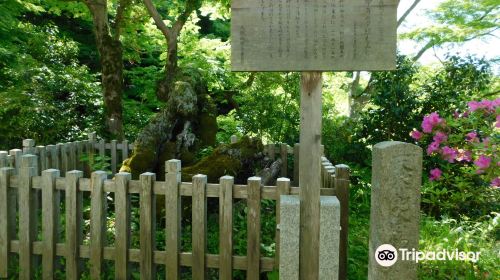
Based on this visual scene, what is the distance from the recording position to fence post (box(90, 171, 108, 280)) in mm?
3963

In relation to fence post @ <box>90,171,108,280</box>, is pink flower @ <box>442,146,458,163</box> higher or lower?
higher

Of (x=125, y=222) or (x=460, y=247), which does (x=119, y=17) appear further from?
(x=460, y=247)

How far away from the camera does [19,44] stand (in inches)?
457

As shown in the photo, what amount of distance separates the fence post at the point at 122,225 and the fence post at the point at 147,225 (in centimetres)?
14

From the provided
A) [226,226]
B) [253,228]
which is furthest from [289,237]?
[226,226]

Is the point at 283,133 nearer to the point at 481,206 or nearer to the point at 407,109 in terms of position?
the point at 407,109

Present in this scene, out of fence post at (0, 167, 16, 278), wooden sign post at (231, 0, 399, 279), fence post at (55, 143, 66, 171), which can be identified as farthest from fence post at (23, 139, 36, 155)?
wooden sign post at (231, 0, 399, 279)

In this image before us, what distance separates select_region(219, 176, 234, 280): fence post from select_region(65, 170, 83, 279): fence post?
1.37m

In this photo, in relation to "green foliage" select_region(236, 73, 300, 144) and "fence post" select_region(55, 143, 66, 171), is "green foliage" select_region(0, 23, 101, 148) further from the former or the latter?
"green foliage" select_region(236, 73, 300, 144)

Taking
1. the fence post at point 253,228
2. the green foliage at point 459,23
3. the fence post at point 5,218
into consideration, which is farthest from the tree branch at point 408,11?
the fence post at point 5,218

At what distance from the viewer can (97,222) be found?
3.98 m

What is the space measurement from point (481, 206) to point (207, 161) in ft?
12.2

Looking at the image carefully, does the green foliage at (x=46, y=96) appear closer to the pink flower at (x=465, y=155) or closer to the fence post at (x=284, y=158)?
the fence post at (x=284, y=158)

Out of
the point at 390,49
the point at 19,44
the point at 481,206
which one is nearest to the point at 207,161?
the point at 390,49
